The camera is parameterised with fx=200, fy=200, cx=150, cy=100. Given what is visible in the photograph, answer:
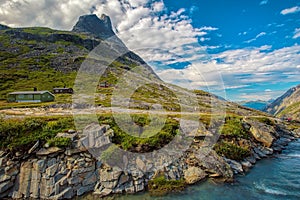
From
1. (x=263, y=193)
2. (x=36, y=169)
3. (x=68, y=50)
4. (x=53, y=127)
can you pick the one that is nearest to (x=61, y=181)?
(x=36, y=169)

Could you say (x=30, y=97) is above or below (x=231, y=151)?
above

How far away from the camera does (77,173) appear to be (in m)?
23.6

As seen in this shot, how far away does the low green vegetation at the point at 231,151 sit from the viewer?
105 ft

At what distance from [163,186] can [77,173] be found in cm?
1033

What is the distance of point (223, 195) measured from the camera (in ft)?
73.8

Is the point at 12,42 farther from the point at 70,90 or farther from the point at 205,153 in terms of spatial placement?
the point at 205,153

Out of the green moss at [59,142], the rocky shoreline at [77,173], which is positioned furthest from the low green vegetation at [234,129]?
the green moss at [59,142]

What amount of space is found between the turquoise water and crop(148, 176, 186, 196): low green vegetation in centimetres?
78

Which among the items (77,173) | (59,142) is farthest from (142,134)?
(59,142)

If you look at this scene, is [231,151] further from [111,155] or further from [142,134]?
[111,155]

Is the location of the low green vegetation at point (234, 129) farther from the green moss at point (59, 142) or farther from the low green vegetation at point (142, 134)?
the green moss at point (59, 142)

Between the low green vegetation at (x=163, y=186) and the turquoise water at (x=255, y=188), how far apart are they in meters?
0.78

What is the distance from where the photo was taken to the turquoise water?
22.3 m

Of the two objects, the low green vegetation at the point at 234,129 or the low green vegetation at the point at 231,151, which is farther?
the low green vegetation at the point at 234,129
